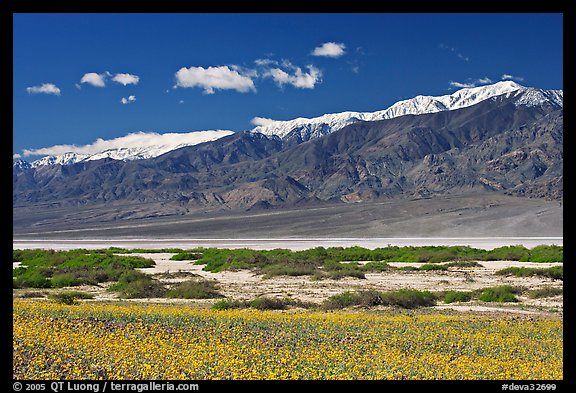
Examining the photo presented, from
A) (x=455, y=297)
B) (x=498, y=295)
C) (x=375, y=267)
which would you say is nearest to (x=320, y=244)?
(x=375, y=267)

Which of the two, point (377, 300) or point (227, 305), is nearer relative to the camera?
point (227, 305)

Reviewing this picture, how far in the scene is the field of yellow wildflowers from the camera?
8812 mm

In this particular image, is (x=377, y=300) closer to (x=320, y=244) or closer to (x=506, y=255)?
(x=506, y=255)

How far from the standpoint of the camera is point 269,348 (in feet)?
36.8

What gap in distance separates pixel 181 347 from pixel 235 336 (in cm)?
189

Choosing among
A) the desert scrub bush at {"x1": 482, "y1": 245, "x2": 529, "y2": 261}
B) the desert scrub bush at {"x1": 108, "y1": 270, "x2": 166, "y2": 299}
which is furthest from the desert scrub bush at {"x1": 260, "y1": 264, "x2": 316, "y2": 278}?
the desert scrub bush at {"x1": 482, "y1": 245, "x2": 529, "y2": 261}

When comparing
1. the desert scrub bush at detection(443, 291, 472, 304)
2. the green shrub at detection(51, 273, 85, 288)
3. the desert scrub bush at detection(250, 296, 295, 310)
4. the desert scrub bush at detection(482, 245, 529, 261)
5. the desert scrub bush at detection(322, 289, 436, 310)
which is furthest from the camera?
the desert scrub bush at detection(482, 245, 529, 261)

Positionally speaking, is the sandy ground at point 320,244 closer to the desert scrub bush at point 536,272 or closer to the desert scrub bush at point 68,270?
the desert scrub bush at point 68,270

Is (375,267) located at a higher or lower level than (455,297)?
lower

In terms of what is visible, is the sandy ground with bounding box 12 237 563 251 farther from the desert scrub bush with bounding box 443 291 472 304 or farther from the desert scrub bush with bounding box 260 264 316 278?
the desert scrub bush with bounding box 443 291 472 304

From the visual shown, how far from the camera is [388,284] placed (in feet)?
106

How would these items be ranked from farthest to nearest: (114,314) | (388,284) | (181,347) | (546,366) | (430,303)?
(388,284), (430,303), (114,314), (181,347), (546,366)

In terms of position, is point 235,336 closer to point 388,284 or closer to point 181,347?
point 181,347
